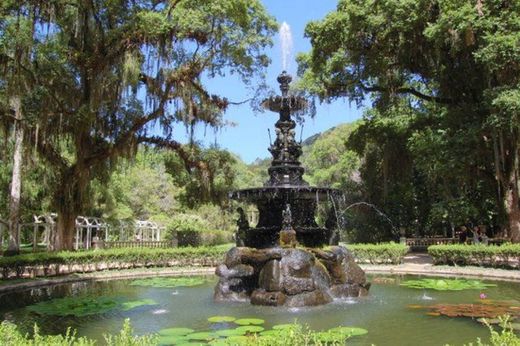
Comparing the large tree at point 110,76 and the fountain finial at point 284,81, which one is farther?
the large tree at point 110,76

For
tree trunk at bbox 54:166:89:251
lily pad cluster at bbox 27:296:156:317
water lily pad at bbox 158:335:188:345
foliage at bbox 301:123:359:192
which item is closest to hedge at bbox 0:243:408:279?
tree trunk at bbox 54:166:89:251

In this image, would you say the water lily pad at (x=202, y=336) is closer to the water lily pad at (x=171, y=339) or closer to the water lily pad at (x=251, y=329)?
the water lily pad at (x=171, y=339)

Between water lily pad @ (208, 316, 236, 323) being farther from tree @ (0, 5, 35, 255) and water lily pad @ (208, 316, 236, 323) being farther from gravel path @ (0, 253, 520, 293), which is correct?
tree @ (0, 5, 35, 255)

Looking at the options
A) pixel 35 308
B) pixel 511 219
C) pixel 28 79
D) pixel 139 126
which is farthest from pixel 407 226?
pixel 35 308

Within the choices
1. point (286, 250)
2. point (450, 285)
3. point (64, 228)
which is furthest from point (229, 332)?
point (64, 228)

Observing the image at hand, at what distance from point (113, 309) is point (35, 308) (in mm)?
1815

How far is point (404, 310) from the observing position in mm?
9602

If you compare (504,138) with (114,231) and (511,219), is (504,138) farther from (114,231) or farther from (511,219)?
(114,231)

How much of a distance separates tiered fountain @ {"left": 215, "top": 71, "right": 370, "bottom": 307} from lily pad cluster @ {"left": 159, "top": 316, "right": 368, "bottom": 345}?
2.16 m

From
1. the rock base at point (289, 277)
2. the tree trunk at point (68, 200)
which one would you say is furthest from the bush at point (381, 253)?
the tree trunk at point (68, 200)

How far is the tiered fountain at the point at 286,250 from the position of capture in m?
10.7

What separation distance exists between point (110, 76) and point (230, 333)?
15.2m

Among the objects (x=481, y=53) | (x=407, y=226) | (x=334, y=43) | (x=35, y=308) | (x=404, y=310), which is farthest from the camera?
(x=407, y=226)

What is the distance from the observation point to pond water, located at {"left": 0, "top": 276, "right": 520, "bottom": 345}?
7.58 meters
